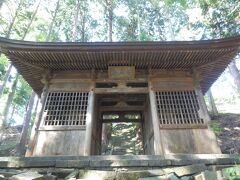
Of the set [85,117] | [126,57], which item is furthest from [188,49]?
[85,117]

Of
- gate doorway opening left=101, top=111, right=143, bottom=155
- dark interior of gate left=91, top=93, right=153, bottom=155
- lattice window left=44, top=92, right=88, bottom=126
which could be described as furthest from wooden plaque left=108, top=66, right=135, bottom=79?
gate doorway opening left=101, top=111, right=143, bottom=155

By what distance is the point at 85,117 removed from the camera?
26.6ft

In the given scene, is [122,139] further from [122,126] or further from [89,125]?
[89,125]

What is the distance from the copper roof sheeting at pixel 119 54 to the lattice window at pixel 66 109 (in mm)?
1050

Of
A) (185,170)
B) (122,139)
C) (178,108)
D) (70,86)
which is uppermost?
(122,139)

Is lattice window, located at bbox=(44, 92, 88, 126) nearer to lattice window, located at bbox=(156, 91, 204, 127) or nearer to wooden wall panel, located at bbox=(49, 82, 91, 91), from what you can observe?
wooden wall panel, located at bbox=(49, 82, 91, 91)

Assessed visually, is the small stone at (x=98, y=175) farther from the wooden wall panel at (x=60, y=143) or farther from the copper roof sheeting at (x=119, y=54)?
the copper roof sheeting at (x=119, y=54)

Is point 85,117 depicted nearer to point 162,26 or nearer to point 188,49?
point 188,49

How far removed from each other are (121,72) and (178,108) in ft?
7.77

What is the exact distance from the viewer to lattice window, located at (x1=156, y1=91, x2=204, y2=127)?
7.82m

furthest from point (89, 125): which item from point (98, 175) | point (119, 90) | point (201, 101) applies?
point (201, 101)

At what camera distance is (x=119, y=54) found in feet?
25.8

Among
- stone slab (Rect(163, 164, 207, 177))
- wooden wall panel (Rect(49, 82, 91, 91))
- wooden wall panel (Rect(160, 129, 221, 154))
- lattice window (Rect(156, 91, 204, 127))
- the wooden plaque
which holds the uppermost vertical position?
the wooden plaque

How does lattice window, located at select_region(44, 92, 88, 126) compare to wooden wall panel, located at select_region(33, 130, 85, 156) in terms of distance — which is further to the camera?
lattice window, located at select_region(44, 92, 88, 126)
